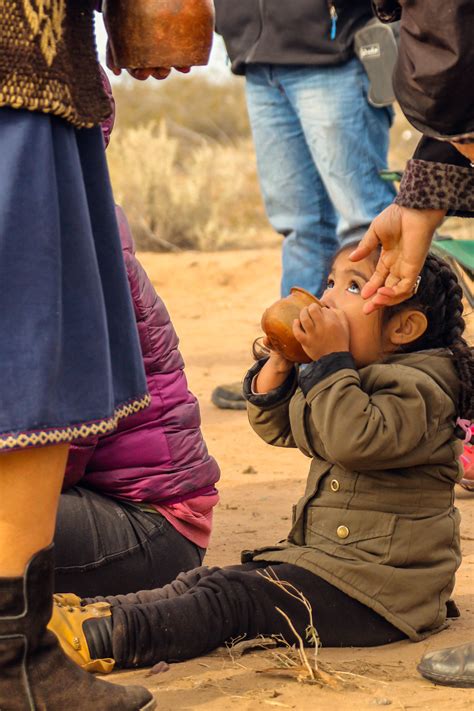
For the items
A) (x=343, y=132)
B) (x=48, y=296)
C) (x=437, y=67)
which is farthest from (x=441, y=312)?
(x=343, y=132)

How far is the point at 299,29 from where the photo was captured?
18.1 feet

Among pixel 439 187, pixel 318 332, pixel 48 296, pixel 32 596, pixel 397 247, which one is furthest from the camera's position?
pixel 318 332

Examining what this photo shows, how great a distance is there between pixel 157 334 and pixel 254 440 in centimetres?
244

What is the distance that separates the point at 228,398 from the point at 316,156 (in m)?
1.34

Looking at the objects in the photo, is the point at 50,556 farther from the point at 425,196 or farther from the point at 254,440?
the point at 254,440

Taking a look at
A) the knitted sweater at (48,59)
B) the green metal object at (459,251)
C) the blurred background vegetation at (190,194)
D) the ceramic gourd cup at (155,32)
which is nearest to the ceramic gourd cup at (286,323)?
the ceramic gourd cup at (155,32)

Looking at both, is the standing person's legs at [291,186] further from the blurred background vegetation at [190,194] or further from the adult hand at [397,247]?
the blurred background vegetation at [190,194]

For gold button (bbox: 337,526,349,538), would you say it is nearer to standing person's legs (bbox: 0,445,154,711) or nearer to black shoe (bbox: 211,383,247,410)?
standing person's legs (bbox: 0,445,154,711)

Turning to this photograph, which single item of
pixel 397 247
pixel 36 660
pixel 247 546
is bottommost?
pixel 247 546

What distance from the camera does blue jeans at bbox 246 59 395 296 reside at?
564 cm

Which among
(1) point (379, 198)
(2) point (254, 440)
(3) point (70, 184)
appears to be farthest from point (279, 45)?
(3) point (70, 184)

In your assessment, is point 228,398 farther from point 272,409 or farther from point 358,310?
point 358,310

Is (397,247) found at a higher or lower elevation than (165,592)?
higher

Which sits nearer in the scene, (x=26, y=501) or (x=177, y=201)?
(x=26, y=501)
